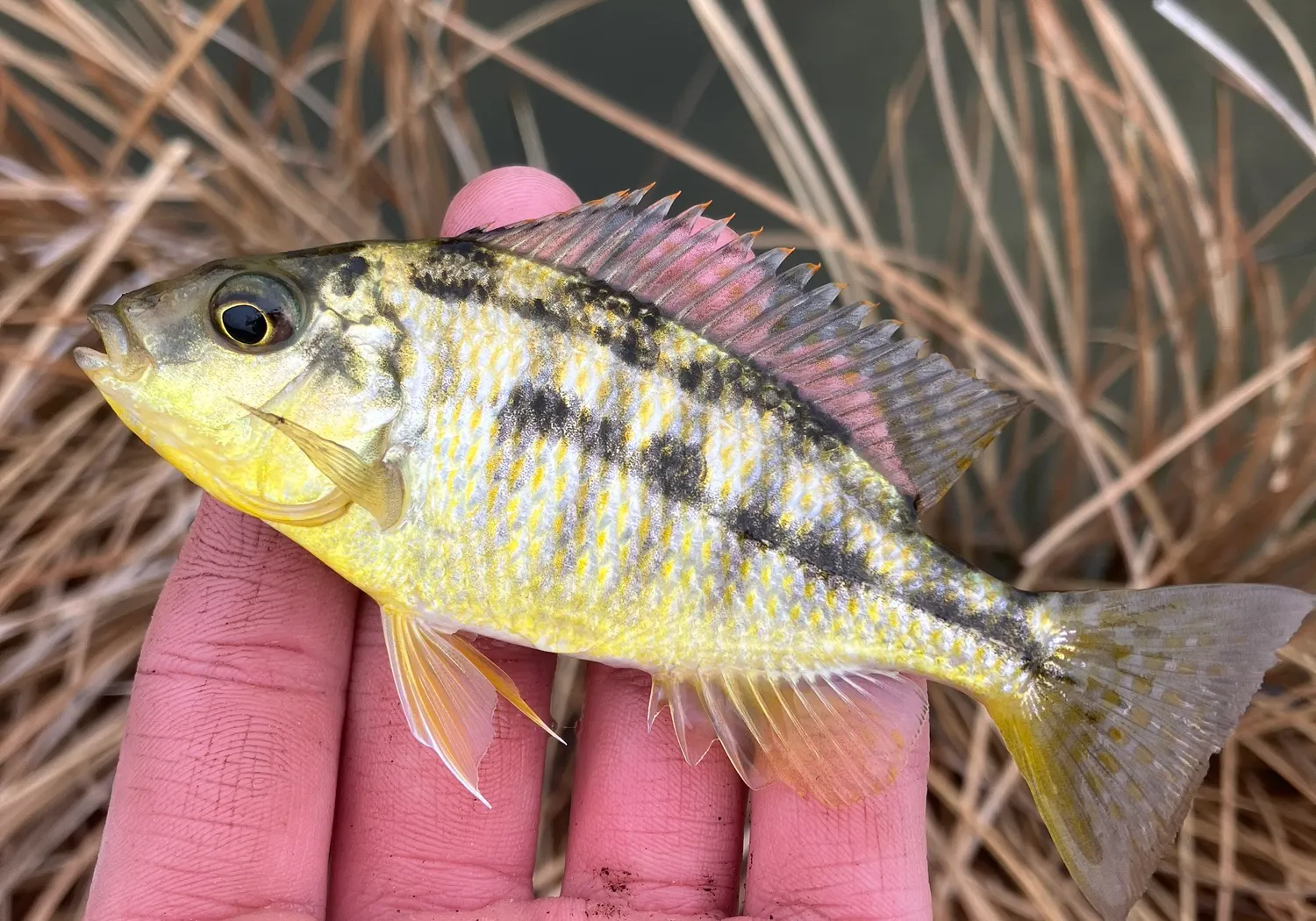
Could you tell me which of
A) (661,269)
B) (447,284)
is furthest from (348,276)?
(661,269)

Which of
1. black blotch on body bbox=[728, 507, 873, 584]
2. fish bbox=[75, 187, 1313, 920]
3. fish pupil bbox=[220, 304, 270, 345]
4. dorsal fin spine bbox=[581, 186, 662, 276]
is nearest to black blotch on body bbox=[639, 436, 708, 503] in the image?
fish bbox=[75, 187, 1313, 920]

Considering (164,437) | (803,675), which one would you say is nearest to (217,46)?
(164,437)

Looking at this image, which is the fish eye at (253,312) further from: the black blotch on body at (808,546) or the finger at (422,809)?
the black blotch on body at (808,546)

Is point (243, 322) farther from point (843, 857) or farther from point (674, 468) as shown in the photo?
point (843, 857)

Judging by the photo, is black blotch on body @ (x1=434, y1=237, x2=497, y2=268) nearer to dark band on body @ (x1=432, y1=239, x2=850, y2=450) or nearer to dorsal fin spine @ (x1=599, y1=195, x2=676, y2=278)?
dark band on body @ (x1=432, y1=239, x2=850, y2=450)

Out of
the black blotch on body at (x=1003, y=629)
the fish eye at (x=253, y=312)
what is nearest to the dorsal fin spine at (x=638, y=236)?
the fish eye at (x=253, y=312)

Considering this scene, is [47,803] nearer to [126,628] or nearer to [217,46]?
[126,628]
